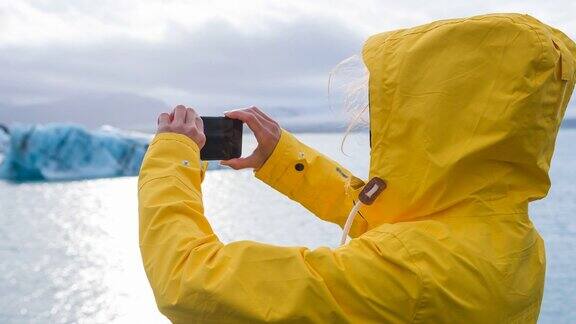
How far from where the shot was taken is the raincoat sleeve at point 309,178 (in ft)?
4.73

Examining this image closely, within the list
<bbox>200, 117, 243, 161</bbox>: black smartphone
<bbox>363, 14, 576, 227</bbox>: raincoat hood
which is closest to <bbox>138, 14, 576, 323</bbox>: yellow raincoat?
<bbox>363, 14, 576, 227</bbox>: raincoat hood

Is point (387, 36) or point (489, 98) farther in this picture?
point (387, 36)

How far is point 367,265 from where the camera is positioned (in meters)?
0.91

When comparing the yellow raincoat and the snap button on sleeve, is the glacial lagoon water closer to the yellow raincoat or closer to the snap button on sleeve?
the snap button on sleeve

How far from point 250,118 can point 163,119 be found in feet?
0.90

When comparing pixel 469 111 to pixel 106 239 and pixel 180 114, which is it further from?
pixel 106 239

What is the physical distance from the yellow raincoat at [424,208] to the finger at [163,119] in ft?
0.16

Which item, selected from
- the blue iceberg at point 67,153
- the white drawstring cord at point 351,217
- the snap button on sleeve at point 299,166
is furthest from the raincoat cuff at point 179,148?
the blue iceberg at point 67,153

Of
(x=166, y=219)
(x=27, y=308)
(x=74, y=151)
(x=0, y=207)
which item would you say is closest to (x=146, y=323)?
(x=27, y=308)

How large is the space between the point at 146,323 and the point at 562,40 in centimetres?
610

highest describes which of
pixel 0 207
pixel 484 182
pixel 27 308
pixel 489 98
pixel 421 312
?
pixel 489 98

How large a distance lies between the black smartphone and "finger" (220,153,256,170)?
50 millimetres

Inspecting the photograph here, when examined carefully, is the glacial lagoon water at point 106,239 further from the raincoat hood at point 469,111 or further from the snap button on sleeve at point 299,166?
the raincoat hood at point 469,111

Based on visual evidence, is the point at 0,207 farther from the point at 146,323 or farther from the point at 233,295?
the point at 233,295
